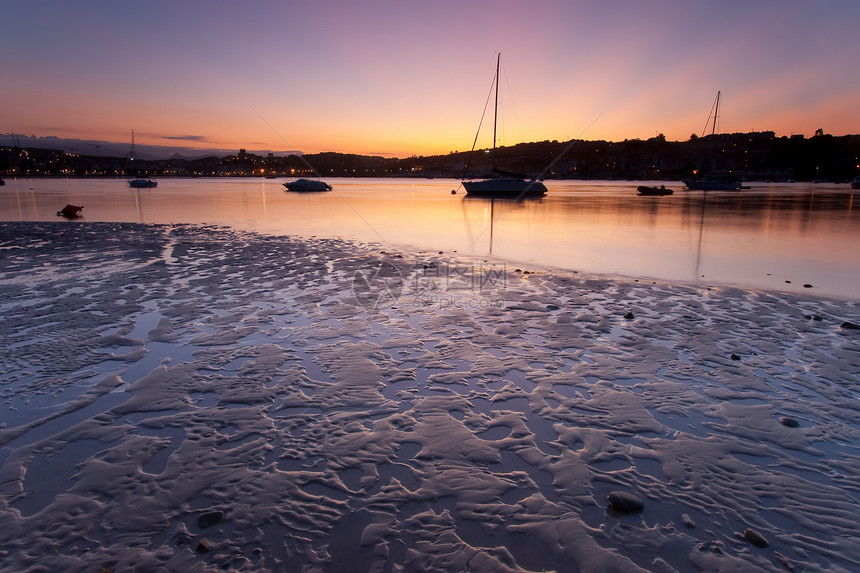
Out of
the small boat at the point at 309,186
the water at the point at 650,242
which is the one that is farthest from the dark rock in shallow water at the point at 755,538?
the small boat at the point at 309,186

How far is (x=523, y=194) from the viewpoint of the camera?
61094 millimetres

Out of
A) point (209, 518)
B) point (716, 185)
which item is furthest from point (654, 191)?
point (209, 518)

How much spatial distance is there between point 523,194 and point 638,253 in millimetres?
47237

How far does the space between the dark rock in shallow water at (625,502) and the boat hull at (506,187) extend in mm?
53977

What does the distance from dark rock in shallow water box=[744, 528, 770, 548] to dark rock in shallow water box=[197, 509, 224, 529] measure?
3.82 m

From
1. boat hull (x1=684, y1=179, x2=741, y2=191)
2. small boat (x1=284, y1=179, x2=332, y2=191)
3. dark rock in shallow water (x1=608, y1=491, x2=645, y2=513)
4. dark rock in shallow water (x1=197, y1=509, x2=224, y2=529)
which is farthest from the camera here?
boat hull (x1=684, y1=179, x2=741, y2=191)

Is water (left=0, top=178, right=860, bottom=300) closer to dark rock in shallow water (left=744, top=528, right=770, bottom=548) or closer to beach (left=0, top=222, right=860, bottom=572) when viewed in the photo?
beach (left=0, top=222, right=860, bottom=572)

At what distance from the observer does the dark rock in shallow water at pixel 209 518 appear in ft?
10.0

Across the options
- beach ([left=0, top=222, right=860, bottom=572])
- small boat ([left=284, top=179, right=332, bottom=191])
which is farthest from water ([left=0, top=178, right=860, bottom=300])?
small boat ([left=284, top=179, right=332, bottom=191])

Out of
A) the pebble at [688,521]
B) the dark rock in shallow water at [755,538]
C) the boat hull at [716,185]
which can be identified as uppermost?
the boat hull at [716,185]

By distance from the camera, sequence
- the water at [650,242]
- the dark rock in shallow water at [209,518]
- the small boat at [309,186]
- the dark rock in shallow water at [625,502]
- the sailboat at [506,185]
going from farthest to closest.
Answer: the small boat at [309,186]
the sailboat at [506,185]
the water at [650,242]
the dark rock in shallow water at [625,502]
the dark rock in shallow water at [209,518]

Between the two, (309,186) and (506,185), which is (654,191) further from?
(309,186)

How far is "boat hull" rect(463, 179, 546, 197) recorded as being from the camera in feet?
181

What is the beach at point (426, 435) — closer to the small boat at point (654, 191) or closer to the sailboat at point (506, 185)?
the sailboat at point (506, 185)
